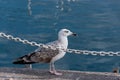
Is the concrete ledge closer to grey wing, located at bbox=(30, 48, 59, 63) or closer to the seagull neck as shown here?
grey wing, located at bbox=(30, 48, 59, 63)

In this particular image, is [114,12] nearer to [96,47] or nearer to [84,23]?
[84,23]

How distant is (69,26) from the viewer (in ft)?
61.4

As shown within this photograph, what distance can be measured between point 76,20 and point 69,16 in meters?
0.69

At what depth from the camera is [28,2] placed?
869 inches

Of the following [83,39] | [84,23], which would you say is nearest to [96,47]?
[83,39]

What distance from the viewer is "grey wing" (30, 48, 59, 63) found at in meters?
9.22

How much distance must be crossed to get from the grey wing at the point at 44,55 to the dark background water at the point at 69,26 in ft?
17.6

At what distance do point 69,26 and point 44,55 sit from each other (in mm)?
9528

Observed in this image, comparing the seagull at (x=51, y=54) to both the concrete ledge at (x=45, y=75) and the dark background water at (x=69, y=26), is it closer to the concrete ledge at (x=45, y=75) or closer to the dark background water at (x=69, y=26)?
the concrete ledge at (x=45, y=75)

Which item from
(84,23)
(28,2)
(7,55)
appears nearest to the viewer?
(7,55)

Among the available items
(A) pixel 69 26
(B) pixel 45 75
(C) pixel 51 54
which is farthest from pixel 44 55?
(A) pixel 69 26

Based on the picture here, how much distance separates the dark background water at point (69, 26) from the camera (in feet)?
52.4

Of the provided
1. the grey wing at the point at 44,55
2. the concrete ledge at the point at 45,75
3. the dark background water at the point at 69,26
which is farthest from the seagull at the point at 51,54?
the dark background water at the point at 69,26

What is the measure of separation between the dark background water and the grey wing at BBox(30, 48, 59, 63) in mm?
5358
